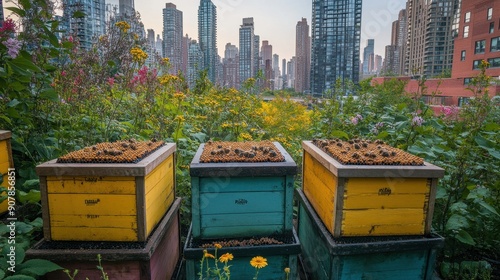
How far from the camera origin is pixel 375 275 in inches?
81.3

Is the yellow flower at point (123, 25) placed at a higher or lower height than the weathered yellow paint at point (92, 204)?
higher

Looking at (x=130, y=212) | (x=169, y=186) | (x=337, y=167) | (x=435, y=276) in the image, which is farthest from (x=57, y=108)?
(x=435, y=276)

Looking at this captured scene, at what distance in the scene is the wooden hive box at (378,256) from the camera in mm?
1978

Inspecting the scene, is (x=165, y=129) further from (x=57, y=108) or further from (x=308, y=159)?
(x=308, y=159)

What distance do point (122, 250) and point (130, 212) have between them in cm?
22

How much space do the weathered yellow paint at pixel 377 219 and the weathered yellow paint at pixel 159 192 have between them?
1283mm

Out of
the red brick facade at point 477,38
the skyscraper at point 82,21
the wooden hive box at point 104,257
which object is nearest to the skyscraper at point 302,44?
the skyscraper at point 82,21

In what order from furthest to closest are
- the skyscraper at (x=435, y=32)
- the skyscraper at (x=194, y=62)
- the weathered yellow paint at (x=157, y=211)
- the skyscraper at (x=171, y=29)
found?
the skyscraper at (x=435, y=32) < the skyscraper at (x=171, y=29) < the skyscraper at (x=194, y=62) < the weathered yellow paint at (x=157, y=211)

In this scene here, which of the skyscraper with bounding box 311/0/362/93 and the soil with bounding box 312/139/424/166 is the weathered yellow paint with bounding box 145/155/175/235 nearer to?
the soil with bounding box 312/139/424/166

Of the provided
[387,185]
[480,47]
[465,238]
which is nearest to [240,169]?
[387,185]

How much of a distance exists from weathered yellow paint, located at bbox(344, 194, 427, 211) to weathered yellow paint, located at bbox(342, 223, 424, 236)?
14 centimetres

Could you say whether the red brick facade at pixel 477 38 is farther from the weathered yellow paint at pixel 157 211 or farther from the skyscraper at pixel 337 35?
the weathered yellow paint at pixel 157 211

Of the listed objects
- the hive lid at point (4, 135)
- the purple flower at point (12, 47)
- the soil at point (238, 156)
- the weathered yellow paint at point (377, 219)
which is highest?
the purple flower at point (12, 47)

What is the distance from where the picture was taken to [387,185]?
6.66 ft
